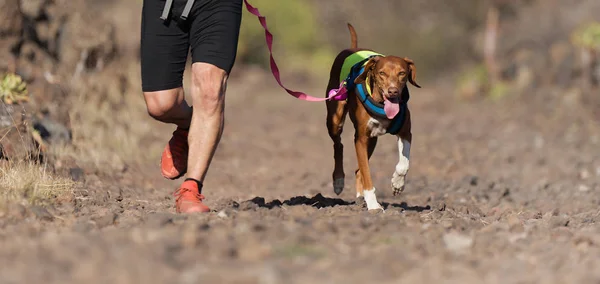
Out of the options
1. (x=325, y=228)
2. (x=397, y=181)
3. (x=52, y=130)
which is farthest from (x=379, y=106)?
(x=52, y=130)

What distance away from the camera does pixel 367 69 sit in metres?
6.49

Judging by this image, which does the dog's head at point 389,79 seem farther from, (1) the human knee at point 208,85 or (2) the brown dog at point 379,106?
(1) the human knee at point 208,85

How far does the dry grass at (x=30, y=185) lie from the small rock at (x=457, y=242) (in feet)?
9.23

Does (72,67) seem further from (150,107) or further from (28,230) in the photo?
(28,230)

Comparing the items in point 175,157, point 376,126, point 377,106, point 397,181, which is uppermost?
point 377,106

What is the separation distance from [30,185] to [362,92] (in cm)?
245

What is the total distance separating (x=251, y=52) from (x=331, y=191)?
20.8 meters

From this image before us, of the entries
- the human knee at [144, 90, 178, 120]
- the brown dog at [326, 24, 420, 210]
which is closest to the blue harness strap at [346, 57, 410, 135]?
the brown dog at [326, 24, 420, 210]

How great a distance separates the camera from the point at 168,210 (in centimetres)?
636

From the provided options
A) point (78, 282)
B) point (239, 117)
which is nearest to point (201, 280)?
point (78, 282)

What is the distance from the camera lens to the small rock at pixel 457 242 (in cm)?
468

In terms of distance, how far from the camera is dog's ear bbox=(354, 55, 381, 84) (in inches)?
254

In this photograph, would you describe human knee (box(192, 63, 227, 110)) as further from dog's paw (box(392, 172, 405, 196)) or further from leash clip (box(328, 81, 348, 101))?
dog's paw (box(392, 172, 405, 196))

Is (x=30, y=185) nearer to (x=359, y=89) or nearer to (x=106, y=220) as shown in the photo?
(x=106, y=220)
